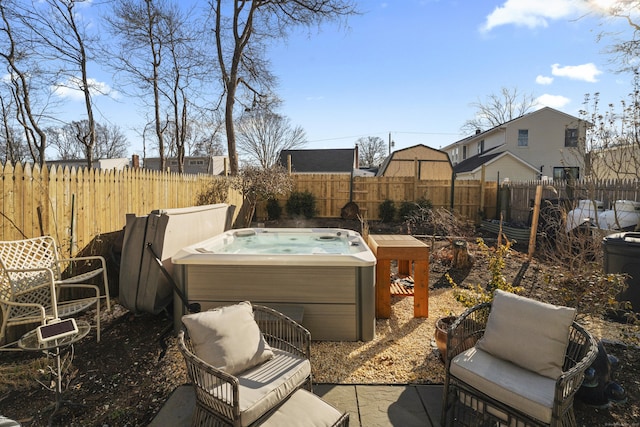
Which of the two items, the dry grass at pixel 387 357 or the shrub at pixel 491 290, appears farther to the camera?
the shrub at pixel 491 290

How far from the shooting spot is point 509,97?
25047 mm

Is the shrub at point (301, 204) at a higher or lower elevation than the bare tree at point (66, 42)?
lower

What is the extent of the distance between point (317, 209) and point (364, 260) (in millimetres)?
8657

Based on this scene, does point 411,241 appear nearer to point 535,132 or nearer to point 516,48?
point 516,48

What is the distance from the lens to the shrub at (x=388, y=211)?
37.1 feet

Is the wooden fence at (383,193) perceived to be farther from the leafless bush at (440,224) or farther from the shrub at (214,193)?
the shrub at (214,193)

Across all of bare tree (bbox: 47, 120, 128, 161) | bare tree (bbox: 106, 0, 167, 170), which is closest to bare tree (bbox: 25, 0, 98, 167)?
bare tree (bbox: 106, 0, 167, 170)

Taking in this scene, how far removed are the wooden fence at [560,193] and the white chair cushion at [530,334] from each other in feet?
12.3

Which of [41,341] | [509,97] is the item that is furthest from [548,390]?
[509,97]

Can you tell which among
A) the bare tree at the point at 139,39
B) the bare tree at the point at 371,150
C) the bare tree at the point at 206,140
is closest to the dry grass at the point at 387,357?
the bare tree at the point at 139,39

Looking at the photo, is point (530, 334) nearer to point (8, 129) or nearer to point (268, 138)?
point (8, 129)

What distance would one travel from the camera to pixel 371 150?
3756cm

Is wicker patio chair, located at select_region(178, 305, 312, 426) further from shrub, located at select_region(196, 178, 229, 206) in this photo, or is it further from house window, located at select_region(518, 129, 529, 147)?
house window, located at select_region(518, 129, 529, 147)

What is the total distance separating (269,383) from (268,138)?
24.6 metres
